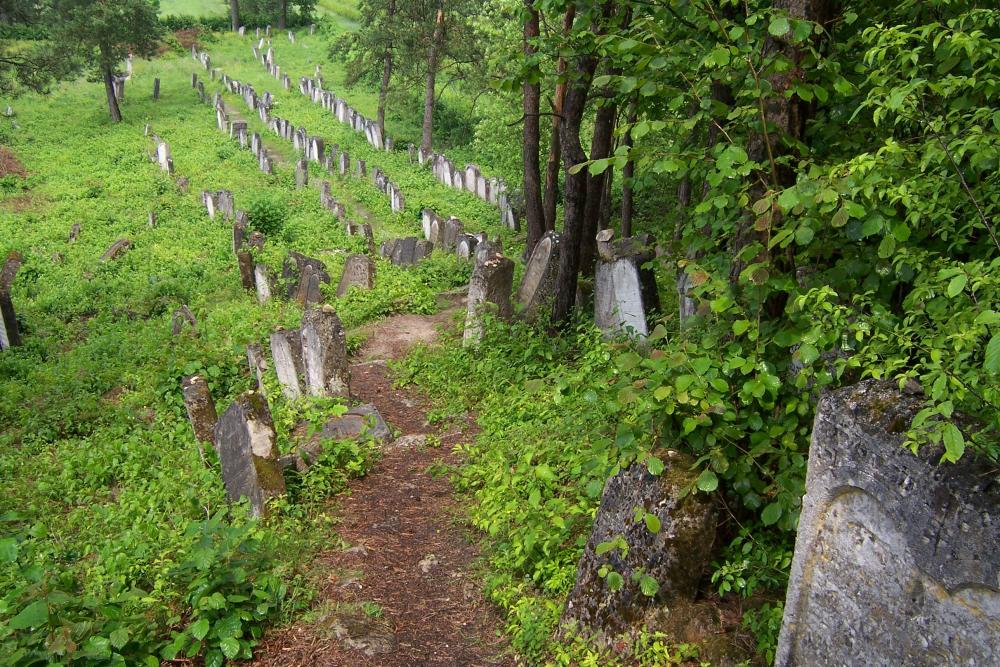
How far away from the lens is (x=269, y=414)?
20.0 ft

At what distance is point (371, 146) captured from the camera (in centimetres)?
2739

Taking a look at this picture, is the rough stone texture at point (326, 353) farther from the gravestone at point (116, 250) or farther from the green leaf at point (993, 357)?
the gravestone at point (116, 250)

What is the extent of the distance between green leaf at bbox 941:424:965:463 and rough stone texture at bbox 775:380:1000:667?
206mm

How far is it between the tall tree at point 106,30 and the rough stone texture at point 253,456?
90.4 feet

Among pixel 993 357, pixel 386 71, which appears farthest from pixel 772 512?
pixel 386 71

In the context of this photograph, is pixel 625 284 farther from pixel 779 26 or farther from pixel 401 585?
pixel 779 26

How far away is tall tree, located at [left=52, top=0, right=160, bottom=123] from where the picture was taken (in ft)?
90.7

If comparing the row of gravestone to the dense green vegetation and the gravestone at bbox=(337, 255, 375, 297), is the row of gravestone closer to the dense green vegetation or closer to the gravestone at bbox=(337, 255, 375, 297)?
the dense green vegetation

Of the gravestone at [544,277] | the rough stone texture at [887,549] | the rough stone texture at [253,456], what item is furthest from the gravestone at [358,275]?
the rough stone texture at [887,549]

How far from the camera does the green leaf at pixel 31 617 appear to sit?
11.6 ft

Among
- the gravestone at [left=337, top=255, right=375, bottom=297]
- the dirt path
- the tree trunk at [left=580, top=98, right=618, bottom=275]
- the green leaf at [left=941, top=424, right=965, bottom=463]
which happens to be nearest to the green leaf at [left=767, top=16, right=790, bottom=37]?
the green leaf at [left=941, top=424, right=965, bottom=463]

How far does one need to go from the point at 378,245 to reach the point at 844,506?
566 inches

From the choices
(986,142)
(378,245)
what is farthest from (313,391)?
(378,245)

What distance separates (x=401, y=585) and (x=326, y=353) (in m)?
3.56
